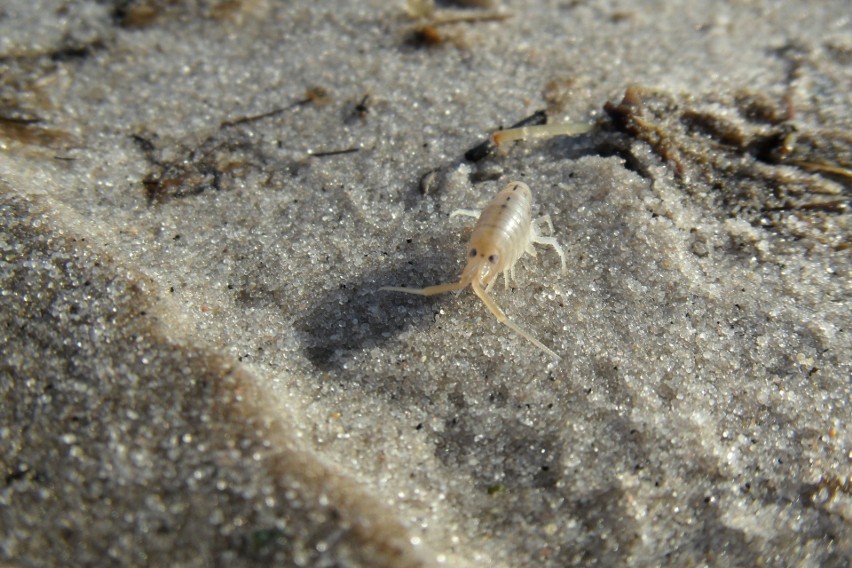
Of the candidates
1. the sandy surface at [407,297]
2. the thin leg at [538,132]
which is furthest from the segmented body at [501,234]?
the thin leg at [538,132]

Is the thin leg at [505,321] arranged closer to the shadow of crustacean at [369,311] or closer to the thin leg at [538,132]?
the shadow of crustacean at [369,311]

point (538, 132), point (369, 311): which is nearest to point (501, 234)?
point (369, 311)

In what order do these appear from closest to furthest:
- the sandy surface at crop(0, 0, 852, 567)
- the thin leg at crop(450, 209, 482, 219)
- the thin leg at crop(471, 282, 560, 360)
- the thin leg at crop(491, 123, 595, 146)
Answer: the sandy surface at crop(0, 0, 852, 567), the thin leg at crop(471, 282, 560, 360), the thin leg at crop(450, 209, 482, 219), the thin leg at crop(491, 123, 595, 146)

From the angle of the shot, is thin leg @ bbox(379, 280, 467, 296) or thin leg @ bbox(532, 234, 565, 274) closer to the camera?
thin leg @ bbox(379, 280, 467, 296)

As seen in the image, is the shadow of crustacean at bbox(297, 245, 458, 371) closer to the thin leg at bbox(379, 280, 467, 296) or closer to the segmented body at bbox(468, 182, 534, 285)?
the thin leg at bbox(379, 280, 467, 296)

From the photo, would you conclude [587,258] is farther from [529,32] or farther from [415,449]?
[529,32]

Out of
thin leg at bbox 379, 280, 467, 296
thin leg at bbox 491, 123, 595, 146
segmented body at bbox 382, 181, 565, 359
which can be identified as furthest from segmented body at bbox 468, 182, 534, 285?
thin leg at bbox 491, 123, 595, 146

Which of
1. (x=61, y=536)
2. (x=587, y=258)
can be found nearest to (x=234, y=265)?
(x=61, y=536)
